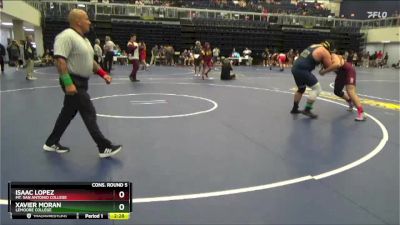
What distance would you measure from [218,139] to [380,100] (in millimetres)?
6697

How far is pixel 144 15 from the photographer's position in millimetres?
30797

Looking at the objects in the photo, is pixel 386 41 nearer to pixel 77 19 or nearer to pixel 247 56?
pixel 247 56

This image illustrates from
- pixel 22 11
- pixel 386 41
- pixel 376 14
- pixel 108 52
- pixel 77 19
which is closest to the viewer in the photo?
pixel 77 19

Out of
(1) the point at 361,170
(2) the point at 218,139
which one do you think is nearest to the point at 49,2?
(2) the point at 218,139

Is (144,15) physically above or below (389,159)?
above

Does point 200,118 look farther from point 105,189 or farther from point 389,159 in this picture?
point 105,189

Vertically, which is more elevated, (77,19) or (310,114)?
(77,19)
